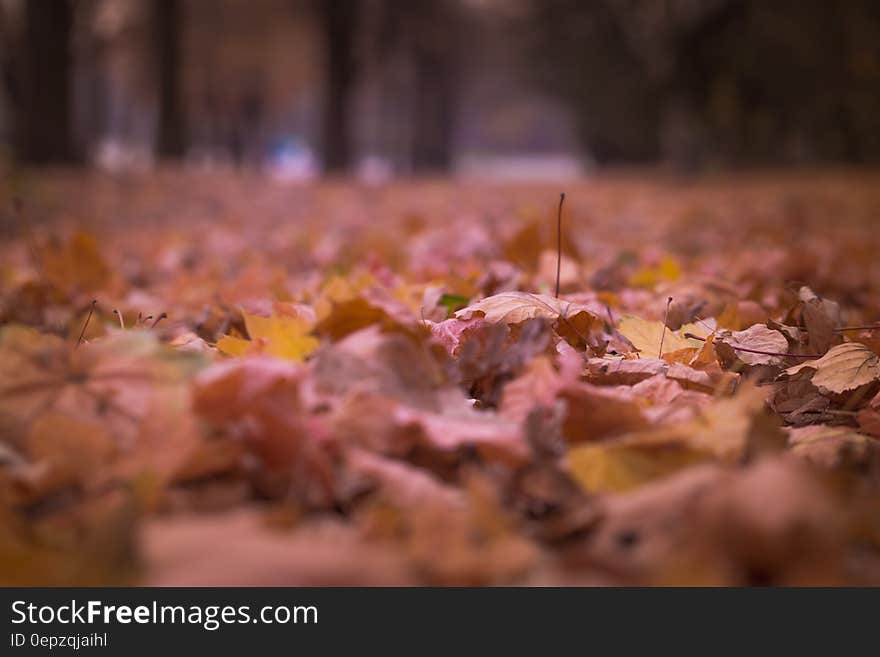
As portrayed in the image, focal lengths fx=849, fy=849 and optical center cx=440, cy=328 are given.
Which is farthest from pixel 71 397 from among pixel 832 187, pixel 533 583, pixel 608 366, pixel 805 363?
pixel 832 187

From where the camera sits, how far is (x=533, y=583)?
706 millimetres

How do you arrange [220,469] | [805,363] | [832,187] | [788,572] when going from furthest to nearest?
[832,187] < [805,363] < [220,469] < [788,572]

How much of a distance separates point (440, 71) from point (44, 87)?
1544 centimetres

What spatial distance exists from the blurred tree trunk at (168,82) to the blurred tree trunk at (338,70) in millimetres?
3352

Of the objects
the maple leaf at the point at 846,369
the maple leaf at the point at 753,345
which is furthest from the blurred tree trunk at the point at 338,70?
the maple leaf at the point at 846,369

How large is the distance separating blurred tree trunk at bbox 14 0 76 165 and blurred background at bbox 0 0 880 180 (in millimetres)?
23

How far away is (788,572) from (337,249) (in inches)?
117

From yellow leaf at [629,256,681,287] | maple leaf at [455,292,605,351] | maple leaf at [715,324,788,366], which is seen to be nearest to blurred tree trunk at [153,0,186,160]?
yellow leaf at [629,256,681,287]

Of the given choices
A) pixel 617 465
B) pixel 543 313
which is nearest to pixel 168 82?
pixel 543 313

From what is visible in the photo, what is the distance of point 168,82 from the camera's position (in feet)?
47.3

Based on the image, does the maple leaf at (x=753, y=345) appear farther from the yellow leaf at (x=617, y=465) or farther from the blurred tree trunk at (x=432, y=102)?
the blurred tree trunk at (x=432, y=102)

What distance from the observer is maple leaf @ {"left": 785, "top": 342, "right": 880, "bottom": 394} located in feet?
3.96

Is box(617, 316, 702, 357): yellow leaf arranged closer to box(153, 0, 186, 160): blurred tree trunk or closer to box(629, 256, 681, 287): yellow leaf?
box(629, 256, 681, 287): yellow leaf
